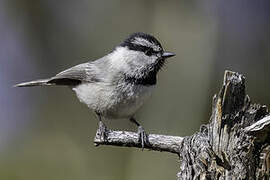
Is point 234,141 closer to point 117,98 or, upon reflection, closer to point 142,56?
point 117,98

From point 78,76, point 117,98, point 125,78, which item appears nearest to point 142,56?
point 125,78

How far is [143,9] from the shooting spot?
6250mm

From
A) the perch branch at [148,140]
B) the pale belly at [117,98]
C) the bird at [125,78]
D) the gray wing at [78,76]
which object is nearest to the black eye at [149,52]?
the bird at [125,78]

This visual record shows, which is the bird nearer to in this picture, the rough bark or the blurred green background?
the rough bark

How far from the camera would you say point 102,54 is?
6.29 metres

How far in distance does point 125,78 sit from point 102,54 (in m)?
3.22

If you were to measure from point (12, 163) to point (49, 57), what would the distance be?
1.90 meters

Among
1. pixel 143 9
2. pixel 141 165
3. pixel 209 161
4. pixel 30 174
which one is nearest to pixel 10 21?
pixel 143 9

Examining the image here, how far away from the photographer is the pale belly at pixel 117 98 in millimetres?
3070

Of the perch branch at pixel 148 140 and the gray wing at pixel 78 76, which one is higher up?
the gray wing at pixel 78 76

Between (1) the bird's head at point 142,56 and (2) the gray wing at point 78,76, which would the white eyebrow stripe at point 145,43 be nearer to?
(1) the bird's head at point 142,56

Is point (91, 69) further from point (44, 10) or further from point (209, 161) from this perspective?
point (44, 10)

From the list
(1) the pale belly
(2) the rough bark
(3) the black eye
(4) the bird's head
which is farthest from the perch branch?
(3) the black eye

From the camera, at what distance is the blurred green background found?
5.18 metres
